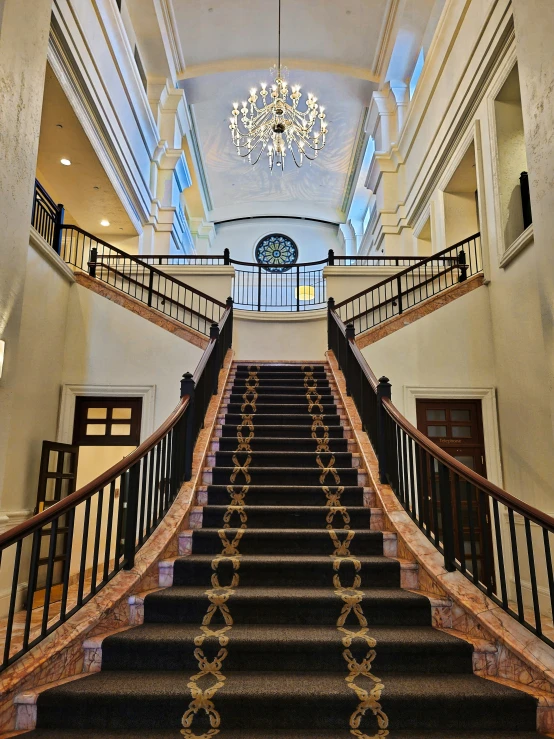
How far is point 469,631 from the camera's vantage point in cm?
304

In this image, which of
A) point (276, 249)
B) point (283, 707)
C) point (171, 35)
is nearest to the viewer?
point (283, 707)

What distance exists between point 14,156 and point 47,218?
10.2 feet

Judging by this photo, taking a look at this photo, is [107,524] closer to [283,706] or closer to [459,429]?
[283,706]

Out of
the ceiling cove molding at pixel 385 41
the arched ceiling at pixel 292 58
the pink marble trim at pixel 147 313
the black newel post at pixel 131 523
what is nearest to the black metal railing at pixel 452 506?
the black newel post at pixel 131 523

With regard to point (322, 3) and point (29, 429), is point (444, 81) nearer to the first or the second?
point (322, 3)

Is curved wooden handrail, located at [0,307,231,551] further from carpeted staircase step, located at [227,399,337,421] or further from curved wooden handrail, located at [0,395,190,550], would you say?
carpeted staircase step, located at [227,399,337,421]

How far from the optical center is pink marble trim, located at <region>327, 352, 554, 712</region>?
263 cm

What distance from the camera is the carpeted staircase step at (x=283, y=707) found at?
8.14 ft

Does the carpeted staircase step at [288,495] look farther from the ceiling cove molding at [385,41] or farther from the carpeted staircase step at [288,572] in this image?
the ceiling cove molding at [385,41]

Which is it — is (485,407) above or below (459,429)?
above

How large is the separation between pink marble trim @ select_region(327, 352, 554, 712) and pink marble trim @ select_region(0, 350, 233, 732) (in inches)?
66.2

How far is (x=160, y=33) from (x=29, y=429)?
925 cm

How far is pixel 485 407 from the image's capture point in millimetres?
7305

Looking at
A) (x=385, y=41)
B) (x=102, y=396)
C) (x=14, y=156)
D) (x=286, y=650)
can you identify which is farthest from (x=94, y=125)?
(x=286, y=650)
